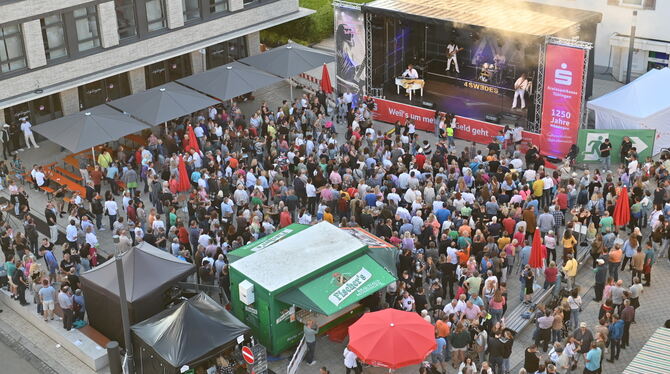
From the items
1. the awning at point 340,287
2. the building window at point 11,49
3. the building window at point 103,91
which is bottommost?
the awning at point 340,287

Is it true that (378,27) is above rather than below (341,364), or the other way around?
above

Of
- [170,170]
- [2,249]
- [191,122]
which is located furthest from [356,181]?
[2,249]

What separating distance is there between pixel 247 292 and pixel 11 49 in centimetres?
1508

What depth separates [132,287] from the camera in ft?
72.6

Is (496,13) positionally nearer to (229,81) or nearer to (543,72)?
(543,72)

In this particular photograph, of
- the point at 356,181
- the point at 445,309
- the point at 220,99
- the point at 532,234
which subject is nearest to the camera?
the point at 445,309

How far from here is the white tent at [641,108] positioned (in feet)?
102

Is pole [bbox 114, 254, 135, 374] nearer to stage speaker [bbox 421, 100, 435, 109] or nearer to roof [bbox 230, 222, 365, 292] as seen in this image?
roof [bbox 230, 222, 365, 292]

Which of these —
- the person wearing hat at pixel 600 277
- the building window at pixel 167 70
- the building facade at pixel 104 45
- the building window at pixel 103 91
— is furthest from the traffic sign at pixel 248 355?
the building window at pixel 167 70

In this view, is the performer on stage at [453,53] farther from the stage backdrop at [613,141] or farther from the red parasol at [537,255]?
the red parasol at [537,255]

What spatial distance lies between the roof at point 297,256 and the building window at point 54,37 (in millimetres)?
14211

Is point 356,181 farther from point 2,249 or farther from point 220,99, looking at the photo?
point 2,249

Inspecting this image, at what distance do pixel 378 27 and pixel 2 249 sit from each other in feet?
53.8

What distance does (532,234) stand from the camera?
25.7 meters
